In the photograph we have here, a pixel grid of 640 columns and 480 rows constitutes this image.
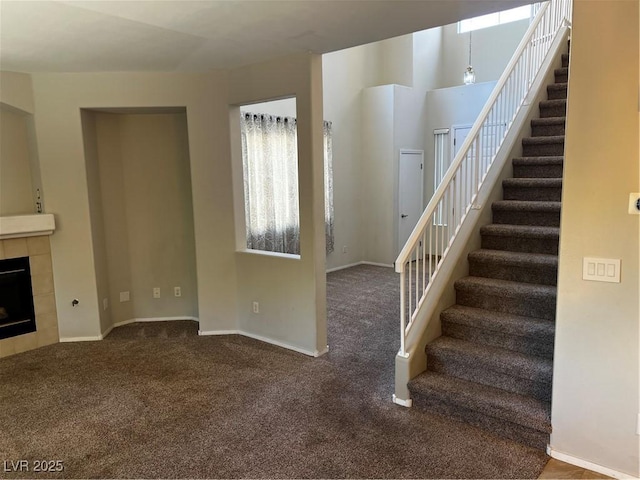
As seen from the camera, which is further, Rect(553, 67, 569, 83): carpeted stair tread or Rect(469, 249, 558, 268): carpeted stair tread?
Rect(553, 67, 569, 83): carpeted stair tread

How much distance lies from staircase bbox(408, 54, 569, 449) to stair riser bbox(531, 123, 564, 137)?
0.45 metres

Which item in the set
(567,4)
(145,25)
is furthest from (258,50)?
(567,4)

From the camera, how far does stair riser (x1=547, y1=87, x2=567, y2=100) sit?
439 cm

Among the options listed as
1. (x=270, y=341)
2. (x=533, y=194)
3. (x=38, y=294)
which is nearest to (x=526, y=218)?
(x=533, y=194)

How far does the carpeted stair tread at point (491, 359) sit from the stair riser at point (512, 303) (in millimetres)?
308

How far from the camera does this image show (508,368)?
2721 millimetres

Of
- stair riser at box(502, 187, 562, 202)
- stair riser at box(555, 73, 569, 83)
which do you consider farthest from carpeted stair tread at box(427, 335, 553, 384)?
stair riser at box(555, 73, 569, 83)

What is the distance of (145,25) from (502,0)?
2.16 m

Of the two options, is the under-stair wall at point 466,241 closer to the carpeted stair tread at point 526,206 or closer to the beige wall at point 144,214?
the carpeted stair tread at point 526,206

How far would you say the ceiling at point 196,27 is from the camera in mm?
2502

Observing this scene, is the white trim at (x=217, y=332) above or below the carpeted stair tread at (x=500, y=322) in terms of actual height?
below

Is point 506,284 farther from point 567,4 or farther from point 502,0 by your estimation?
point 567,4

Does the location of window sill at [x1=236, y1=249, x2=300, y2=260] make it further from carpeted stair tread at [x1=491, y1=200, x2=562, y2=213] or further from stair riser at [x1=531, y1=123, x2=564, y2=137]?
stair riser at [x1=531, y1=123, x2=564, y2=137]

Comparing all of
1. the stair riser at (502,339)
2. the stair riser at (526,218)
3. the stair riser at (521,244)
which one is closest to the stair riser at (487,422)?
the stair riser at (502,339)
